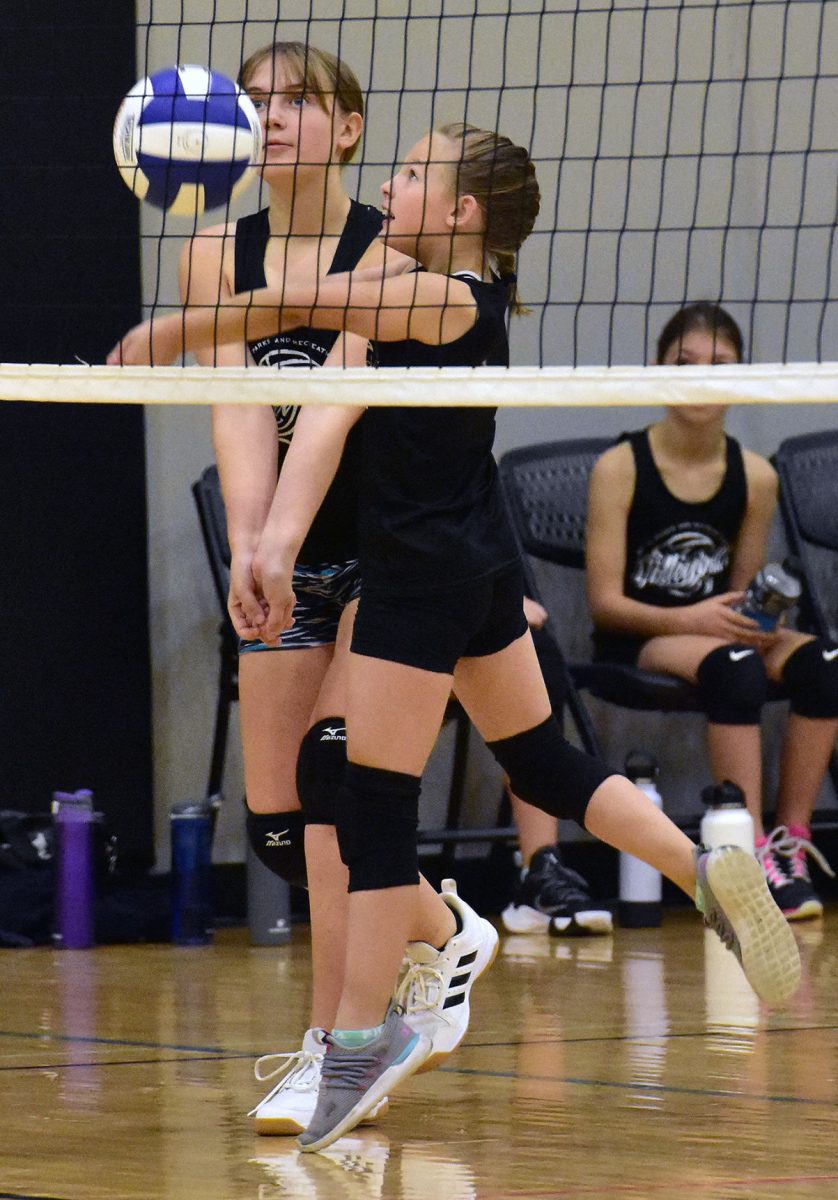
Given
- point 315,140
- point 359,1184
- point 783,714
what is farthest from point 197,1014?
point 783,714

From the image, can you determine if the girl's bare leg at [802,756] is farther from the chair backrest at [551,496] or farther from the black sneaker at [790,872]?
the chair backrest at [551,496]

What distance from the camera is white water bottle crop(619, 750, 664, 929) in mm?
5270

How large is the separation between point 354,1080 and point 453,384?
0.98 metres

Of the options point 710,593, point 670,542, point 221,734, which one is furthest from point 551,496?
point 221,734

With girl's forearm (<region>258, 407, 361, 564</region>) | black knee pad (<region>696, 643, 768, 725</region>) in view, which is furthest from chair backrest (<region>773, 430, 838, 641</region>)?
girl's forearm (<region>258, 407, 361, 564</region>)

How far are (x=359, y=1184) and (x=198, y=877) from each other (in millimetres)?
2779

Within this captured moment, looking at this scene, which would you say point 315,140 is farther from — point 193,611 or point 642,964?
point 193,611

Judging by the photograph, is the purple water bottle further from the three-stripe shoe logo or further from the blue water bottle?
the three-stripe shoe logo

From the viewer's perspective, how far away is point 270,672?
3012mm

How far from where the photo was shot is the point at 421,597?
266 centimetres

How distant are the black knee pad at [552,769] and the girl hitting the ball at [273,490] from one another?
0.78ft

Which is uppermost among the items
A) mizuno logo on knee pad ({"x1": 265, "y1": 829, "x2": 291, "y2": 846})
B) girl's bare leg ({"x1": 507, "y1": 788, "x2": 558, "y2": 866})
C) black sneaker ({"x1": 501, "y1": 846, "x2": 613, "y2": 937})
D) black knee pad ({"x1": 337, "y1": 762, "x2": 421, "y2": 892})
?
black knee pad ({"x1": 337, "y1": 762, "x2": 421, "y2": 892})

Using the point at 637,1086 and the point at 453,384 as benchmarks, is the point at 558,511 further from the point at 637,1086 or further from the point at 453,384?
the point at 453,384

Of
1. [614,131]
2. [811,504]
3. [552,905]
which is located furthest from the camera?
[614,131]
